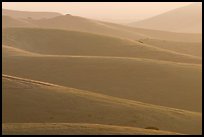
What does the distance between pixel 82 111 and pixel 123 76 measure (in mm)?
9474

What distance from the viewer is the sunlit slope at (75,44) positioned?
133ft

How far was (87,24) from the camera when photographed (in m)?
77.9

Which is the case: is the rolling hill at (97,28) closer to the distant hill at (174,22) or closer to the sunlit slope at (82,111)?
the distant hill at (174,22)

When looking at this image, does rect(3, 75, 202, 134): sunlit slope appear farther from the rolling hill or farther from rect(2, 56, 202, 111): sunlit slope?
the rolling hill

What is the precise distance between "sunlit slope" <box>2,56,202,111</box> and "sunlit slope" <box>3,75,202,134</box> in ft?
13.6

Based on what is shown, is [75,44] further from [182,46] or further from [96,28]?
[96,28]

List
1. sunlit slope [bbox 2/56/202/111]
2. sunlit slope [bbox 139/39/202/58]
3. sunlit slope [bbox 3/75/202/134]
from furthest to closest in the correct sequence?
sunlit slope [bbox 139/39/202/58], sunlit slope [bbox 2/56/202/111], sunlit slope [bbox 3/75/202/134]

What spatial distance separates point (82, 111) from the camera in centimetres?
1609

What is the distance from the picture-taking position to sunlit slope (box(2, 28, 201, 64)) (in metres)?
40.5

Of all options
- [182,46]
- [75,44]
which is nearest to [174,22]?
[182,46]

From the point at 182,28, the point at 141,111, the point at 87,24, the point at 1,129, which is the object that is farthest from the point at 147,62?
the point at 182,28

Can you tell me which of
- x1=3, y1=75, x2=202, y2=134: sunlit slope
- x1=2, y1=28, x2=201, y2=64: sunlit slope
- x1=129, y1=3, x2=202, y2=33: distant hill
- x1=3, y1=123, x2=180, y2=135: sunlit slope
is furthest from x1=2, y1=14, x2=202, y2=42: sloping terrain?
x1=3, y1=123, x2=180, y2=135: sunlit slope

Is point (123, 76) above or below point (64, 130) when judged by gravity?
below

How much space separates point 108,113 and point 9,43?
29.6m
